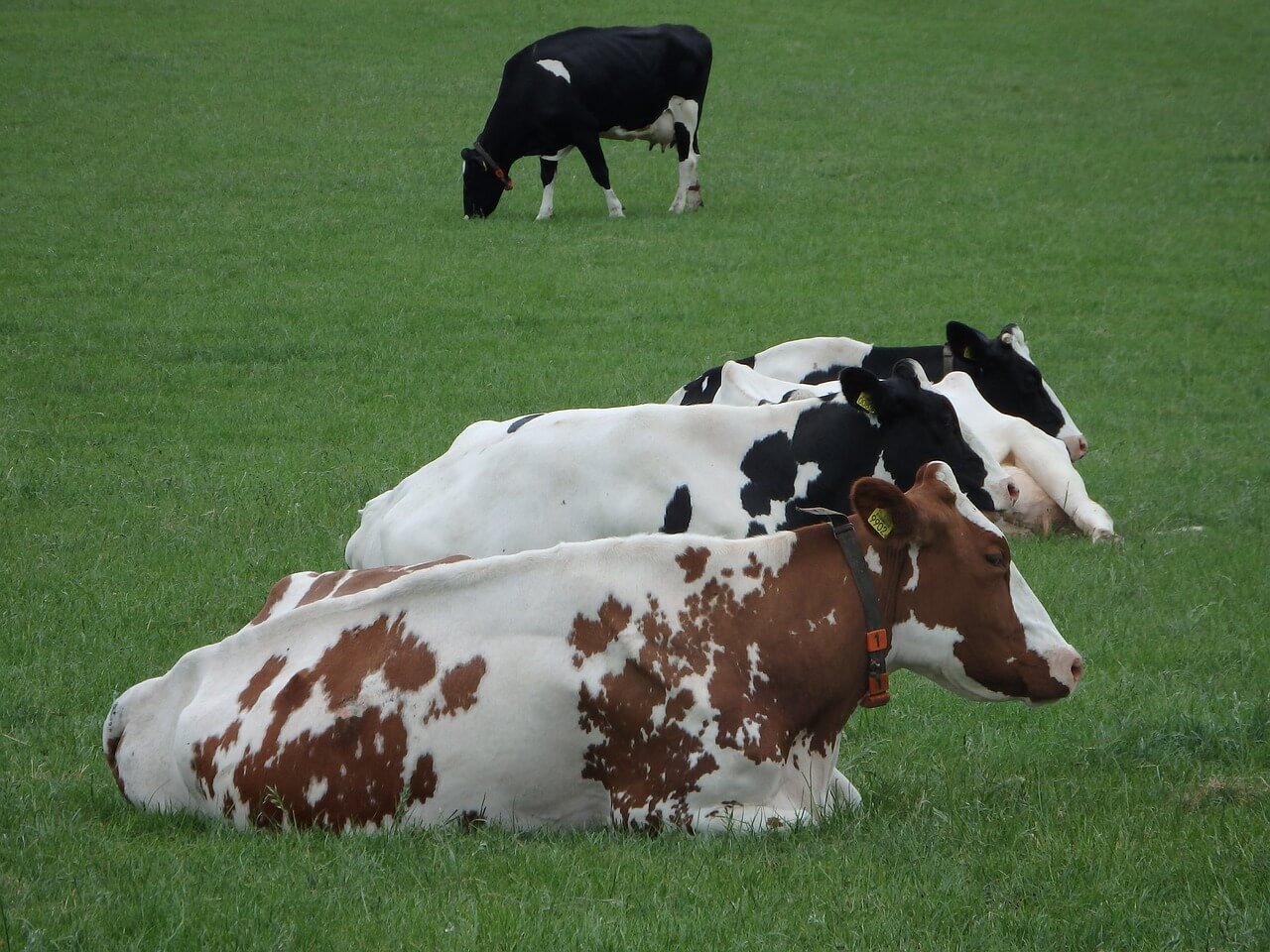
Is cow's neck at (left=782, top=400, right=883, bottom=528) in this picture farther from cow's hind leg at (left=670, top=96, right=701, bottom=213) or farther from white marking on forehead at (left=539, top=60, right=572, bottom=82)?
white marking on forehead at (left=539, top=60, right=572, bottom=82)

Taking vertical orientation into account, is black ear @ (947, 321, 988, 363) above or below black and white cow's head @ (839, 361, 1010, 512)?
below

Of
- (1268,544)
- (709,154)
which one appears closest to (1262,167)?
(709,154)

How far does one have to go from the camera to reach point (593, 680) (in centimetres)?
586

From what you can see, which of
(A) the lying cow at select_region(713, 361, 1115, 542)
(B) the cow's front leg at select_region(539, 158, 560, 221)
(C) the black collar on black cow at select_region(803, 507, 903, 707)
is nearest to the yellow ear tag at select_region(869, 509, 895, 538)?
(C) the black collar on black cow at select_region(803, 507, 903, 707)

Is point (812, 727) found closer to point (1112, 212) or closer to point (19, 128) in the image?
point (1112, 212)

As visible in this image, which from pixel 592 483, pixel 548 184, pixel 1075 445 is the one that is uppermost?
pixel 592 483

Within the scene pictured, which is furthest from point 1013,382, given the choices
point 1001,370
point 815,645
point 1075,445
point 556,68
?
point 556,68

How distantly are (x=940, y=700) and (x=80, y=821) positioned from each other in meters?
4.34

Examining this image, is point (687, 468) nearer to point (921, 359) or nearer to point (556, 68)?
point (921, 359)

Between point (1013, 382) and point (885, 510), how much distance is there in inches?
274

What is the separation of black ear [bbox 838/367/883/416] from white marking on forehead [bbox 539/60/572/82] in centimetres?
1844

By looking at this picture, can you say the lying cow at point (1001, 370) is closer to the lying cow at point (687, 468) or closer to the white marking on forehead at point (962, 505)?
the lying cow at point (687, 468)

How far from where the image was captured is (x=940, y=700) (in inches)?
325

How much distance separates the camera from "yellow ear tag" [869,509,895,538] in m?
6.14
